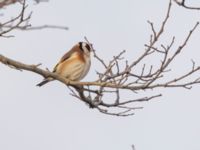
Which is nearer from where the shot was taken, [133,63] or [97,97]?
[133,63]

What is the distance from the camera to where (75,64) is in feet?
33.4

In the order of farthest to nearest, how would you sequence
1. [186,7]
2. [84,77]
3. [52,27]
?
[84,77] → [186,7] → [52,27]

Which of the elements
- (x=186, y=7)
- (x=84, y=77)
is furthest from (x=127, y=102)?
(x=84, y=77)

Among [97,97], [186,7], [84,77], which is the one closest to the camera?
[186,7]

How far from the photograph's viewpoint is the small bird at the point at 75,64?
32.9 ft

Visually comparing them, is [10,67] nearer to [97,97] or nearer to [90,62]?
[97,97]

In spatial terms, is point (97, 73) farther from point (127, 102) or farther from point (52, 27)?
point (52, 27)

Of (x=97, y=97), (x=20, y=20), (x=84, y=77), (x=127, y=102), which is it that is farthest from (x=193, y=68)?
(x=84, y=77)

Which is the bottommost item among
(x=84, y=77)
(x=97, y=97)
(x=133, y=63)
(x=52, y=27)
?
(x=84, y=77)

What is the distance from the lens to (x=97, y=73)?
7.67 m

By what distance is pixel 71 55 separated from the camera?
10.5m

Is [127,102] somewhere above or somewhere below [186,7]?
below

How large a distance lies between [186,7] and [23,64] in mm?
1998

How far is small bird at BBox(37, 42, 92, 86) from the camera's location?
32.9 feet
